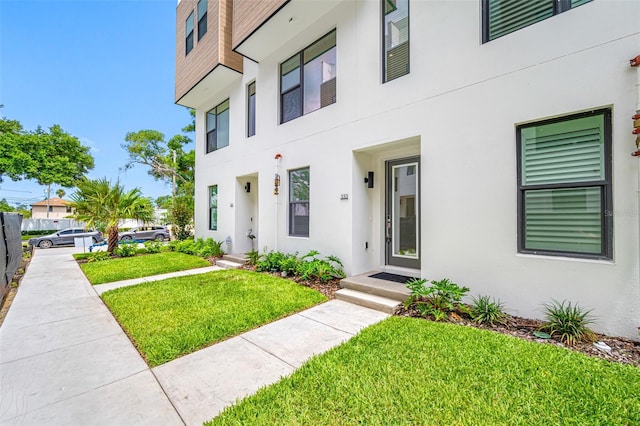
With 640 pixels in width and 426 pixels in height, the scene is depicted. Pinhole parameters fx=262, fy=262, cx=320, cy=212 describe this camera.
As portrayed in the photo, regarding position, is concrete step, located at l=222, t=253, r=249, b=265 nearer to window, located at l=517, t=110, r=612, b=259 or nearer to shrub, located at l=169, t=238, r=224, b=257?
shrub, located at l=169, t=238, r=224, b=257

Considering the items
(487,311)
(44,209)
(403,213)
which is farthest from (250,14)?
(44,209)

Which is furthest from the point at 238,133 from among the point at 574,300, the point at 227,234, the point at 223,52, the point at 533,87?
the point at 574,300

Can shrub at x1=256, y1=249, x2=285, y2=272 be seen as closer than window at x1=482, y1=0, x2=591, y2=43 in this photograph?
No

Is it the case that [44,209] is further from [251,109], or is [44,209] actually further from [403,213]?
[403,213]

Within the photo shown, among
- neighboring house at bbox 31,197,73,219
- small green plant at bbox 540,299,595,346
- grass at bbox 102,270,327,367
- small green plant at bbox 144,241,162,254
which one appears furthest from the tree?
neighboring house at bbox 31,197,73,219

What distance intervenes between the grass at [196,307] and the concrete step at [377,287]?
0.63 m

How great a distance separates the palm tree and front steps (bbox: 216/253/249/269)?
4.79 meters

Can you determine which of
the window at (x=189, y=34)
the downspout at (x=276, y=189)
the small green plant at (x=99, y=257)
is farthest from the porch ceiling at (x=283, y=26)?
the small green plant at (x=99, y=257)

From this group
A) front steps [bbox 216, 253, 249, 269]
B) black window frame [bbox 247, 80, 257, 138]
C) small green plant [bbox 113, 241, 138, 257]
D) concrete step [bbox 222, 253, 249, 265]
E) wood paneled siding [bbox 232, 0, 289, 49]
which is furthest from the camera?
small green plant [bbox 113, 241, 138, 257]

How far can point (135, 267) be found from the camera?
7.83m

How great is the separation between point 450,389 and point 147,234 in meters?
20.6

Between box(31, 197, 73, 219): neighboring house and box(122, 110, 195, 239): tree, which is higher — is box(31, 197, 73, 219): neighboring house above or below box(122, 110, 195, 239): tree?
below

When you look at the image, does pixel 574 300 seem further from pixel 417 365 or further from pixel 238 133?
pixel 238 133

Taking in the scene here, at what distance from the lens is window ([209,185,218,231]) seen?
10492mm
